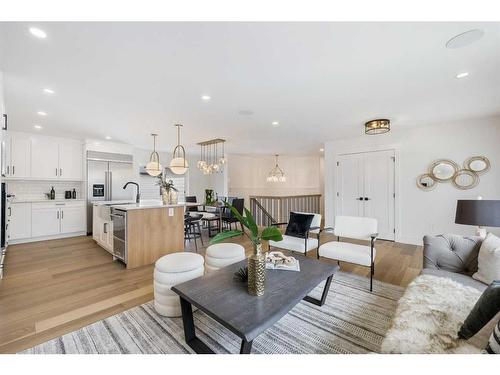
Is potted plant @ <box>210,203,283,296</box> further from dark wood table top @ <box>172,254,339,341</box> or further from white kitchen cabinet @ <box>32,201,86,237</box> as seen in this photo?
white kitchen cabinet @ <box>32,201,86,237</box>

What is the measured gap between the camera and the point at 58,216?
5.11 m

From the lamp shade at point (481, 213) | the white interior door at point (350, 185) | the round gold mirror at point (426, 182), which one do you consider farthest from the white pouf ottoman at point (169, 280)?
the round gold mirror at point (426, 182)

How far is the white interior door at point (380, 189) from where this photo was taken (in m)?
4.93

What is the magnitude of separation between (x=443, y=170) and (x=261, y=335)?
4.67 metres

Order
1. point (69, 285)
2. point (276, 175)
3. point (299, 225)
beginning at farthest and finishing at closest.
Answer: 1. point (276, 175)
2. point (299, 225)
3. point (69, 285)

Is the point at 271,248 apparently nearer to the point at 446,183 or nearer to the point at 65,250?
the point at 446,183

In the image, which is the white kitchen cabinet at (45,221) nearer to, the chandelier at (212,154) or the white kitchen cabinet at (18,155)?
the white kitchen cabinet at (18,155)

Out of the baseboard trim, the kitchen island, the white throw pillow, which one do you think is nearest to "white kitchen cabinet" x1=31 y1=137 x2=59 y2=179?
the baseboard trim

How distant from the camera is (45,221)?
4.95m

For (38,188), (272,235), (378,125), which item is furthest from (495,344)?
(38,188)

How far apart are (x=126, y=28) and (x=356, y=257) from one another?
10.4ft

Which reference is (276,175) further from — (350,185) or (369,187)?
(369,187)

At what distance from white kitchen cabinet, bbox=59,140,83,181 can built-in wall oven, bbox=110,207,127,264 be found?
9.17ft

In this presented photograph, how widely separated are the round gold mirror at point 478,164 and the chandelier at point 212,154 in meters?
4.96
